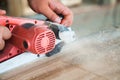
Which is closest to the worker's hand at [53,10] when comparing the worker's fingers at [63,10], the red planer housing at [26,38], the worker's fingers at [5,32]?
the worker's fingers at [63,10]

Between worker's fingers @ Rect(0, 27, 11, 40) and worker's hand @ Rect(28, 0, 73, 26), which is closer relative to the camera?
worker's fingers @ Rect(0, 27, 11, 40)

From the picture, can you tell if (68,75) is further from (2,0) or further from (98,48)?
(2,0)

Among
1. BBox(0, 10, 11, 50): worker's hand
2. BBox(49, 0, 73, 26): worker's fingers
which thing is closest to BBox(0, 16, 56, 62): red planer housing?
BBox(0, 10, 11, 50): worker's hand

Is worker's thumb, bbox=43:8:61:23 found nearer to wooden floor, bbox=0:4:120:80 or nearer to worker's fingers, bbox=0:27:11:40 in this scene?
wooden floor, bbox=0:4:120:80

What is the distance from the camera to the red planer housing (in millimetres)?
963

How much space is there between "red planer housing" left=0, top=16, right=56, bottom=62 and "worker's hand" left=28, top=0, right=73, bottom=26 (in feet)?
0.39

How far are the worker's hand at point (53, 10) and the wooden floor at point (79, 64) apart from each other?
0.39ft

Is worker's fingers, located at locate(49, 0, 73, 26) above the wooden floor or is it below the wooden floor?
above

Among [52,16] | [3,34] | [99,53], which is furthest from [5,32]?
[99,53]

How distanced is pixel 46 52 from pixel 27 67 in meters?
0.10

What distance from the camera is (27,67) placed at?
0.96 metres

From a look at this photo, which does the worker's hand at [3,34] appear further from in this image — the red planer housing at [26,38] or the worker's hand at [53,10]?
the worker's hand at [53,10]

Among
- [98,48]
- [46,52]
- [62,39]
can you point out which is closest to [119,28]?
[98,48]

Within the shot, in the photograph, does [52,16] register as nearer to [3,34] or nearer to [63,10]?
[63,10]
